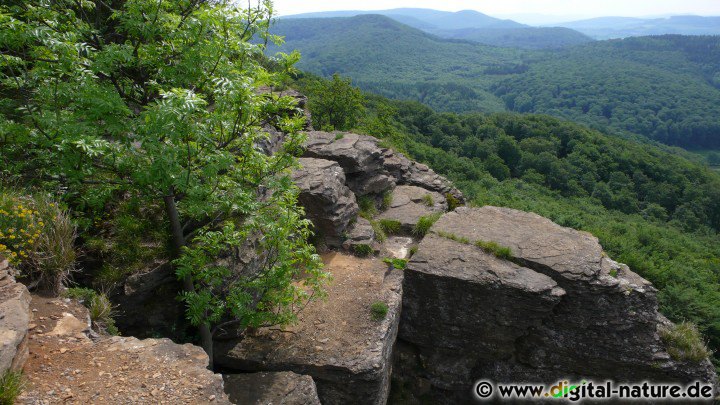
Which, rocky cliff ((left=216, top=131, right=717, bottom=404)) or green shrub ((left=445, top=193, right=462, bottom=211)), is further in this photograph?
green shrub ((left=445, top=193, right=462, bottom=211))

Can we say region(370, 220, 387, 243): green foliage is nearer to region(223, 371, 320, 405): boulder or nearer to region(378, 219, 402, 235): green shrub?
region(378, 219, 402, 235): green shrub

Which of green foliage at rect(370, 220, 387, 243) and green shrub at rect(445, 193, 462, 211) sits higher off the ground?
A: green foliage at rect(370, 220, 387, 243)

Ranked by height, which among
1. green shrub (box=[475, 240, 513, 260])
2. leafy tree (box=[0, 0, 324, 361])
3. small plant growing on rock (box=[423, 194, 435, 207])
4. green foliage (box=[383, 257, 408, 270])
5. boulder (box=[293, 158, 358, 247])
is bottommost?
green foliage (box=[383, 257, 408, 270])

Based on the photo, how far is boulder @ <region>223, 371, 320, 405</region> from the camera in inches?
316

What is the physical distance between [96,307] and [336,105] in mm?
25267

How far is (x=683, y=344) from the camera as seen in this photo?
1142 centimetres

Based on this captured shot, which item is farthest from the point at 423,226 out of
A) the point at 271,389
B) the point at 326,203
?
the point at 271,389

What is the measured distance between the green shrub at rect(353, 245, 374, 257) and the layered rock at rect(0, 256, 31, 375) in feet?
28.0

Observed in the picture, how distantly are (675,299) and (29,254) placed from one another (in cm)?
2359

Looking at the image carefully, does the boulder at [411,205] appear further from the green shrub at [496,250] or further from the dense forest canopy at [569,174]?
the dense forest canopy at [569,174]

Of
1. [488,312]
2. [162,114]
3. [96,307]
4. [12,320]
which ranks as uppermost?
[162,114]

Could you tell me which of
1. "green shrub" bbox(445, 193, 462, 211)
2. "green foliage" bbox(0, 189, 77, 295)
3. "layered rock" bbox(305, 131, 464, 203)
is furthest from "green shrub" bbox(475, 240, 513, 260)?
"green foliage" bbox(0, 189, 77, 295)

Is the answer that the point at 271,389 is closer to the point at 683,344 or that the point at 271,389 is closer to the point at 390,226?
the point at 390,226

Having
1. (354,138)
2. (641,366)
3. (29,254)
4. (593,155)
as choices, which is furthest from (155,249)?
(593,155)
